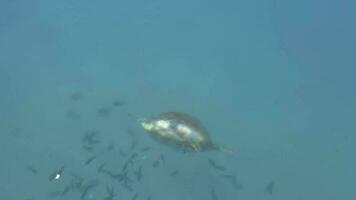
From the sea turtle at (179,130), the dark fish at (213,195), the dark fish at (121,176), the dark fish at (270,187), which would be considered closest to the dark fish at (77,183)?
the dark fish at (121,176)

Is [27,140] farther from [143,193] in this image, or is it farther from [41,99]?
[143,193]

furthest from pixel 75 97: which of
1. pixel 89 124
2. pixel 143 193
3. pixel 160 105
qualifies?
pixel 143 193

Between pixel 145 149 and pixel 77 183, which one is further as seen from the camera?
pixel 145 149

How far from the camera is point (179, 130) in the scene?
23.4 feet

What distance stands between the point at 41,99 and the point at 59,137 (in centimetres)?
117

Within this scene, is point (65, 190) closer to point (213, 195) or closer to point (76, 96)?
point (213, 195)

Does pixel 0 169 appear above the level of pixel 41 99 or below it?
below

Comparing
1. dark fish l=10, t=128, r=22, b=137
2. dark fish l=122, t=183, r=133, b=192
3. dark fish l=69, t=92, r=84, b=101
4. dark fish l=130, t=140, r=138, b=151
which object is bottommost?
dark fish l=10, t=128, r=22, b=137

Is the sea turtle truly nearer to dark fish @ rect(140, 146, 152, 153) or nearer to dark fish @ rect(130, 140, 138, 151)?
dark fish @ rect(130, 140, 138, 151)

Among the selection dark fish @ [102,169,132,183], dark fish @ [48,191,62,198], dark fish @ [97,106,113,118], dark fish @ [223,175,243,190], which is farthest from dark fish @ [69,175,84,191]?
dark fish @ [223,175,243,190]

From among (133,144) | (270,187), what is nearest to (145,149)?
(133,144)

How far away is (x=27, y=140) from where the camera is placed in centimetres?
1089

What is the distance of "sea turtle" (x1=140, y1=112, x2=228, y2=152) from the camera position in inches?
278

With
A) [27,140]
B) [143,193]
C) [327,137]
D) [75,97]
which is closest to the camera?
[143,193]
